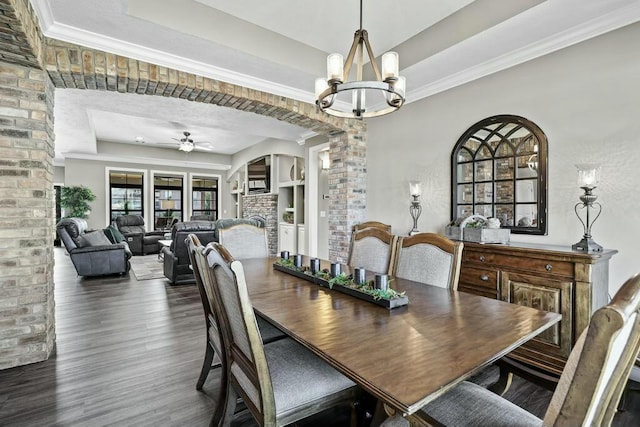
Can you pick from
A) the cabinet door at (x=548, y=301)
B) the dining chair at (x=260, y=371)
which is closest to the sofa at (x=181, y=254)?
the dining chair at (x=260, y=371)

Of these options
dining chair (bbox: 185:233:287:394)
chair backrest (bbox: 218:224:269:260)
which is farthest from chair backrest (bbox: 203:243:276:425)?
chair backrest (bbox: 218:224:269:260)

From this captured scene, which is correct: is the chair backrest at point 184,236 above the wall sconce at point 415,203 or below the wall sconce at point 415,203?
below

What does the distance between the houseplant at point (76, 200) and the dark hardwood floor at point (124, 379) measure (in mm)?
5689

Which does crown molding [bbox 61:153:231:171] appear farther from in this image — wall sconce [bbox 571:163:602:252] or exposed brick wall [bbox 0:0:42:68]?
wall sconce [bbox 571:163:602:252]

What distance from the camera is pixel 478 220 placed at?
295 centimetres

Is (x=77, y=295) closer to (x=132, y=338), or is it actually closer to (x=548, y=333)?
(x=132, y=338)

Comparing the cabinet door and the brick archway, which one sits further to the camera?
the brick archway

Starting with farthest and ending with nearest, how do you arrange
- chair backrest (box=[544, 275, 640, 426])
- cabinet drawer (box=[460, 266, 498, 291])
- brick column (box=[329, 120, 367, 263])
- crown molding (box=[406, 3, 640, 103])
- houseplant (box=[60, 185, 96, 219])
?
houseplant (box=[60, 185, 96, 219]), brick column (box=[329, 120, 367, 263]), cabinet drawer (box=[460, 266, 498, 291]), crown molding (box=[406, 3, 640, 103]), chair backrest (box=[544, 275, 640, 426])

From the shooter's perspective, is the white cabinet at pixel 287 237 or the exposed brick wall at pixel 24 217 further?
the white cabinet at pixel 287 237

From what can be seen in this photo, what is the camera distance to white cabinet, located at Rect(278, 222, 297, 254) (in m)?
6.95

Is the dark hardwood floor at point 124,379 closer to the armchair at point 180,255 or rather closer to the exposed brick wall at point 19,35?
the armchair at point 180,255

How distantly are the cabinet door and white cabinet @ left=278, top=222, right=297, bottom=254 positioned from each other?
490cm

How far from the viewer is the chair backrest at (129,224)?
8164 millimetres

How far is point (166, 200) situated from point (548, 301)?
33.8 feet
